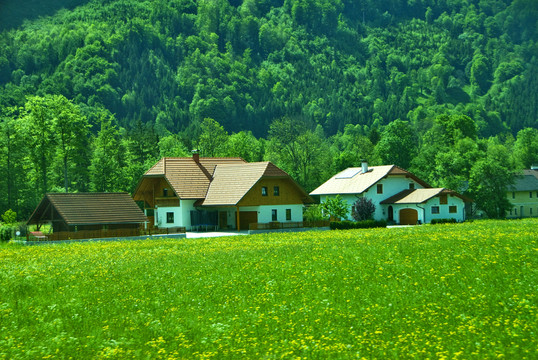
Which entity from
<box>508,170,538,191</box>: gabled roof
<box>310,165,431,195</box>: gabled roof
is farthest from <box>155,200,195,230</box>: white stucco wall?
<box>508,170,538,191</box>: gabled roof

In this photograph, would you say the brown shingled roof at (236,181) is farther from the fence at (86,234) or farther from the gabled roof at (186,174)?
the fence at (86,234)

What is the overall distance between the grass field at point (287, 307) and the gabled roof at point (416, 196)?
150ft

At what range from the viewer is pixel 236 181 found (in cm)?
6291

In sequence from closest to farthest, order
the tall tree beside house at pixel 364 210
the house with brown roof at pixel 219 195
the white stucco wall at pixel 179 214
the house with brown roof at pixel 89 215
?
the house with brown roof at pixel 89 215
the house with brown roof at pixel 219 195
the white stucco wall at pixel 179 214
the tall tree beside house at pixel 364 210

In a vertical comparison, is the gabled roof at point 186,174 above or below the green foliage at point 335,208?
above

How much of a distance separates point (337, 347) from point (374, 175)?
2551 inches

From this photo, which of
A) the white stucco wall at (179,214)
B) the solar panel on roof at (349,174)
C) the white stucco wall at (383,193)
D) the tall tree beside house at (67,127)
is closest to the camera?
the white stucco wall at (179,214)

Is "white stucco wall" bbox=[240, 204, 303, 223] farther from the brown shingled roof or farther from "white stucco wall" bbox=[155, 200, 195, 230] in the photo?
"white stucco wall" bbox=[155, 200, 195, 230]

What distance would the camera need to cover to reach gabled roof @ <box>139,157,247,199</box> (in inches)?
2518

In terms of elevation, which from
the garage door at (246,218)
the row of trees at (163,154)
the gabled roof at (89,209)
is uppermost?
the row of trees at (163,154)

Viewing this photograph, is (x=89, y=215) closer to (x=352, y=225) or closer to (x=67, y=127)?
(x=352, y=225)

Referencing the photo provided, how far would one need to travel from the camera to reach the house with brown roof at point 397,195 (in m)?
72.6

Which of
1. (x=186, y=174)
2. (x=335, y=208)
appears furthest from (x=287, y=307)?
(x=186, y=174)

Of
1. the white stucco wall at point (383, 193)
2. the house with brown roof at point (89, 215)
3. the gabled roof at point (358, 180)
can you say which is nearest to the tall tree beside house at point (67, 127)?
the house with brown roof at point (89, 215)
